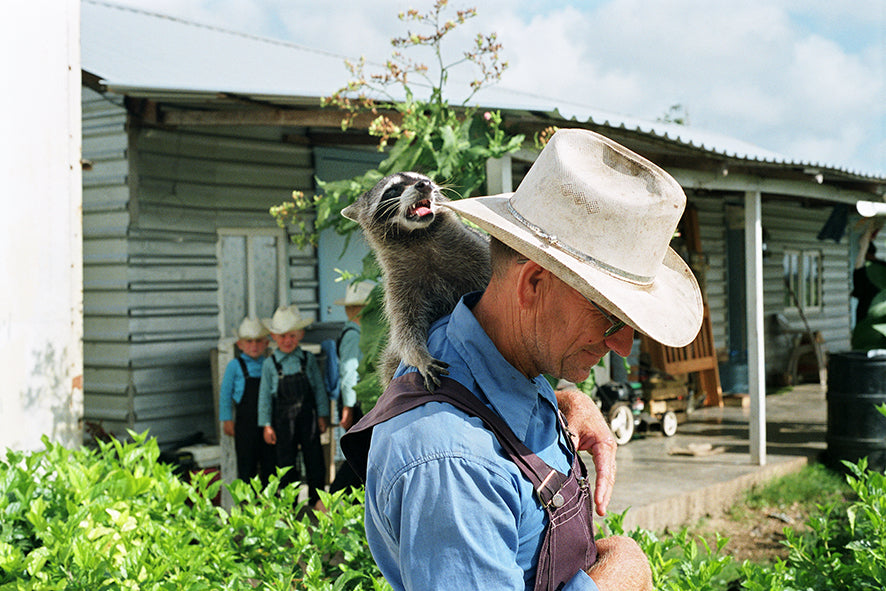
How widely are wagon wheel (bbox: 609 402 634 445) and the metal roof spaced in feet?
10.4

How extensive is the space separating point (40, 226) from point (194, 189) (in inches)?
119

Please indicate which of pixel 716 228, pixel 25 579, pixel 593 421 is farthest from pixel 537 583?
pixel 716 228

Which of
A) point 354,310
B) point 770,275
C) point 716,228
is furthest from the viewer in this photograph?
point 770,275

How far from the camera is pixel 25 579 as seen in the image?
2742 millimetres

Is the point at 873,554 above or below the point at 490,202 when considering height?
below

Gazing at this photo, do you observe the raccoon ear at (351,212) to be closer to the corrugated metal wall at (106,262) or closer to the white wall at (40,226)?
the white wall at (40,226)

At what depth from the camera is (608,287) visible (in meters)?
1.45

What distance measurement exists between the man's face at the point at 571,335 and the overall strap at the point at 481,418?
0.56 feet

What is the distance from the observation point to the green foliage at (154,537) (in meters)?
2.64

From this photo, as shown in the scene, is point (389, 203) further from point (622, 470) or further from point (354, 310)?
point (622, 470)

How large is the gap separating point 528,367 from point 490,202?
36 cm

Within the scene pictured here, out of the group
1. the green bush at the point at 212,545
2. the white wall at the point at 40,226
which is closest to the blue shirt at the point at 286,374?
the white wall at the point at 40,226

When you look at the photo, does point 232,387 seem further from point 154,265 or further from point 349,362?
point 154,265

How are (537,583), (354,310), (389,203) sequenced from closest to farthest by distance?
1. (537,583)
2. (389,203)
3. (354,310)
